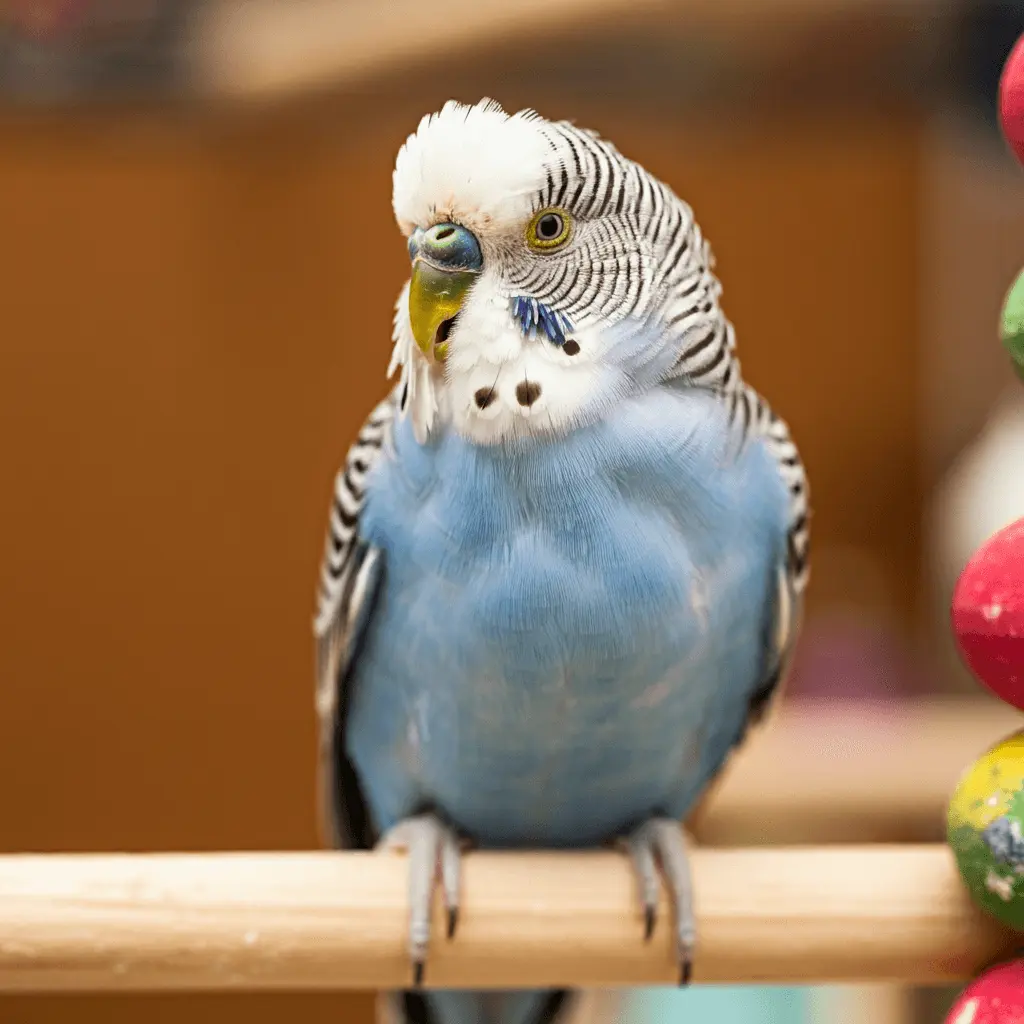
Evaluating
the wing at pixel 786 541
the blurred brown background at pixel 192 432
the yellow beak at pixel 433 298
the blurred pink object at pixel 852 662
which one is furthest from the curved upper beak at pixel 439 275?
the blurred pink object at pixel 852 662

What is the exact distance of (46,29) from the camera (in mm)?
1298

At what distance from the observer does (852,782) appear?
4.98 feet

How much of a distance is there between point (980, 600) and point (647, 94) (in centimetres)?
93

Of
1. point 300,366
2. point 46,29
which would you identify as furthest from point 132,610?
point 46,29

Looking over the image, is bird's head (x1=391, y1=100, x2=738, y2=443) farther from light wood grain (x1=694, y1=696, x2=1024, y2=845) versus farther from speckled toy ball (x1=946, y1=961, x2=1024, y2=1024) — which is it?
light wood grain (x1=694, y1=696, x2=1024, y2=845)

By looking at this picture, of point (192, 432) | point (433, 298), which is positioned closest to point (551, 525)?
point (433, 298)

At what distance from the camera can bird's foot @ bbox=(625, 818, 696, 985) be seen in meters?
0.76

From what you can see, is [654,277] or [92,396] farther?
[92,396]

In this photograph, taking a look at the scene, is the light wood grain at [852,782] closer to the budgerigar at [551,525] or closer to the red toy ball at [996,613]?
the budgerigar at [551,525]

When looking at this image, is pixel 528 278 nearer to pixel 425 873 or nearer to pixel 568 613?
pixel 568 613

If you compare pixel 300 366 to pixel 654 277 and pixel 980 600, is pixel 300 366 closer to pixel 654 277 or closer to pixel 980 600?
pixel 654 277

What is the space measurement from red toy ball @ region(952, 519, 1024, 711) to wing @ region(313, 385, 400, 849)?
0.36 m

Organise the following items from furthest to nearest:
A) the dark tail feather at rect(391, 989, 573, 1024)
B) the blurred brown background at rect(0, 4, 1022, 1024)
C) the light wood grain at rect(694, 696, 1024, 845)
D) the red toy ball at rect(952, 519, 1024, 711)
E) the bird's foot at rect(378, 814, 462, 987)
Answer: the blurred brown background at rect(0, 4, 1022, 1024), the light wood grain at rect(694, 696, 1024, 845), the dark tail feather at rect(391, 989, 573, 1024), the bird's foot at rect(378, 814, 462, 987), the red toy ball at rect(952, 519, 1024, 711)

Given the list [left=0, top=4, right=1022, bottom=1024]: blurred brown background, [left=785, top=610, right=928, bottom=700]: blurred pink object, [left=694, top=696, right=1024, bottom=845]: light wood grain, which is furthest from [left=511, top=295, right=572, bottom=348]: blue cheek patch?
[left=785, top=610, right=928, bottom=700]: blurred pink object
